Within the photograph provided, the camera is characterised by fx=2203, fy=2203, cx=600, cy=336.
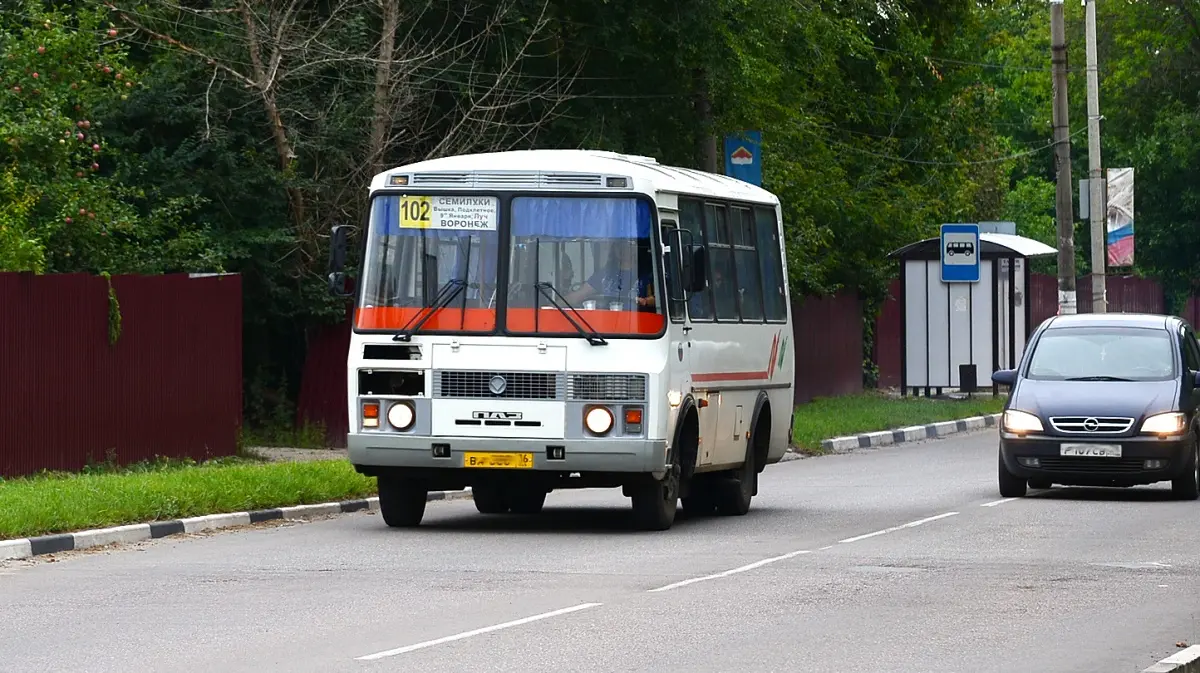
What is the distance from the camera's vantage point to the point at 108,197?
2389 cm

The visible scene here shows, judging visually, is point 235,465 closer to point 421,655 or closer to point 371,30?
point 371,30

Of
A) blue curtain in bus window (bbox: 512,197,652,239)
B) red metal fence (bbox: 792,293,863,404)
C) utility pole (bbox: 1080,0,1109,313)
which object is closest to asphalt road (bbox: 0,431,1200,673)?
blue curtain in bus window (bbox: 512,197,652,239)

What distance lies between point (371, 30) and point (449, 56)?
131 centimetres

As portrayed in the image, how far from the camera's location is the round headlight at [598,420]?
16.2m

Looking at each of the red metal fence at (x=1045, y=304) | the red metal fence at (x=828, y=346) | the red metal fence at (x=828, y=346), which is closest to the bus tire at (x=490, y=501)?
the red metal fence at (x=1045, y=304)

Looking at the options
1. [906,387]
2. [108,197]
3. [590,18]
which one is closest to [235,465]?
[108,197]

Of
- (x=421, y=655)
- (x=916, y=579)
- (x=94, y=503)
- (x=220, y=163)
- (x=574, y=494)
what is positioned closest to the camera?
(x=421, y=655)

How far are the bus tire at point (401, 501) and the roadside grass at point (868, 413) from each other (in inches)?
450

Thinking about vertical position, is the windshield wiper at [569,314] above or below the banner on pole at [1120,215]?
below

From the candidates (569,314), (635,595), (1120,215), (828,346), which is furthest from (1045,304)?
(635,595)

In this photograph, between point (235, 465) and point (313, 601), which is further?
point (235, 465)

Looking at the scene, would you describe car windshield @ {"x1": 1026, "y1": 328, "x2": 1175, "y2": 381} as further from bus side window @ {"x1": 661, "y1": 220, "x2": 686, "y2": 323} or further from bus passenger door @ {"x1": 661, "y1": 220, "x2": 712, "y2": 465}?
bus side window @ {"x1": 661, "y1": 220, "x2": 686, "y2": 323}

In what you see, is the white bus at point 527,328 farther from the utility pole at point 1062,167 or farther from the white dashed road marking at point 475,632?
the utility pole at point 1062,167

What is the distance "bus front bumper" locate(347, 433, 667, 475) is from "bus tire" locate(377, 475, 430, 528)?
28.2 inches
